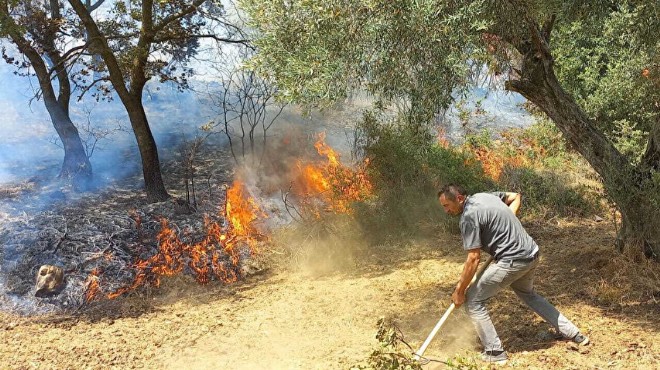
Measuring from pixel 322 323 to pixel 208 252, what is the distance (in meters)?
3.02

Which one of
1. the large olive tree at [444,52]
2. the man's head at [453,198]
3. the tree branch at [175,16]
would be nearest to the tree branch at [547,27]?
the large olive tree at [444,52]

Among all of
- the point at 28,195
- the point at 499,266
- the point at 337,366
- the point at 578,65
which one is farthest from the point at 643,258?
the point at 28,195

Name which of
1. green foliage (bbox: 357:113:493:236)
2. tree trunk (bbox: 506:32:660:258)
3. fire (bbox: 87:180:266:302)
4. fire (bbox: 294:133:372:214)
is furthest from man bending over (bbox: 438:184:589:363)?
fire (bbox: 294:133:372:214)

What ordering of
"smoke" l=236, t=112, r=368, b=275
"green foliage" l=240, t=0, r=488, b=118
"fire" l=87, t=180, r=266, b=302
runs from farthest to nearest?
"smoke" l=236, t=112, r=368, b=275
"fire" l=87, t=180, r=266, b=302
"green foliage" l=240, t=0, r=488, b=118

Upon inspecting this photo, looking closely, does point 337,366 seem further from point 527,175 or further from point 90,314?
→ point 527,175

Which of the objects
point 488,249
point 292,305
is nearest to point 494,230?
point 488,249

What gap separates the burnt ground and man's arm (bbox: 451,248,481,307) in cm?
51

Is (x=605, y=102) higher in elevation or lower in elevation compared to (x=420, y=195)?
higher

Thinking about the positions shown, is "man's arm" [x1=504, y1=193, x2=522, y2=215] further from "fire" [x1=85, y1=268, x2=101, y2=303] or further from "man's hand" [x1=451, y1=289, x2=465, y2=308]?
"fire" [x1=85, y1=268, x2=101, y2=303]

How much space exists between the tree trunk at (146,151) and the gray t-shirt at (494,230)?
7.33 metres

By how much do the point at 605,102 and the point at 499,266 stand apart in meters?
9.07

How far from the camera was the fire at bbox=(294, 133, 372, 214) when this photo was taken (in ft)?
34.6

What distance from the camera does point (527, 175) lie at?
39.0ft

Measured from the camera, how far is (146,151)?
10.7 m
